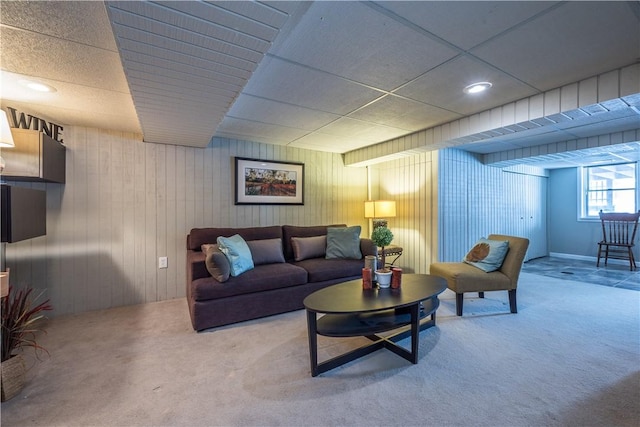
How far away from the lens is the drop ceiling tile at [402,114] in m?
2.61

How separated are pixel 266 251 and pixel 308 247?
60 cm

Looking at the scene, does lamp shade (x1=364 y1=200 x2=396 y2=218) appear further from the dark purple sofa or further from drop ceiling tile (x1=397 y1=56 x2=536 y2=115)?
drop ceiling tile (x1=397 y1=56 x2=536 y2=115)

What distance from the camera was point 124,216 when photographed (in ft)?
10.8

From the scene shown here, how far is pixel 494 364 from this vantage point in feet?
6.45

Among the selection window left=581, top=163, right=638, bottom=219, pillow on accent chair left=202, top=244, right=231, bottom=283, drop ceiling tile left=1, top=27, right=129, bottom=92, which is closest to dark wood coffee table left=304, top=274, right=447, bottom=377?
pillow on accent chair left=202, top=244, right=231, bottom=283

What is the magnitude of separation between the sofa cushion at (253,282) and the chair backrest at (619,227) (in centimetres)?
613

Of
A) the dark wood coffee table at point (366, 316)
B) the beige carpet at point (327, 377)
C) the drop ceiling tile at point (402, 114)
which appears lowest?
the beige carpet at point (327, 377)

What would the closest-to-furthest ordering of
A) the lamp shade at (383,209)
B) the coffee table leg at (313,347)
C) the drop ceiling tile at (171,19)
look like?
1. the drop ceiling tile at (171,19)
2. the coffee table leg at (313,347)
3. the lamp shade at (383,209)

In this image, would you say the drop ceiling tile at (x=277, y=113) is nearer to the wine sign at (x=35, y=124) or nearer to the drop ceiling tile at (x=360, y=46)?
the drop ceiling tile at (x=360, y=46)

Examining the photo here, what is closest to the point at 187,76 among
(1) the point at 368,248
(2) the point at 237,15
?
(2) the point at 237,15

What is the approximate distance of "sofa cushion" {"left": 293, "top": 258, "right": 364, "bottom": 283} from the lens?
323 centimetres

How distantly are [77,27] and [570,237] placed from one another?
332 inches

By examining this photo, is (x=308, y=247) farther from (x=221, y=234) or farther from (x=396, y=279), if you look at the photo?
(x=396, y=279)

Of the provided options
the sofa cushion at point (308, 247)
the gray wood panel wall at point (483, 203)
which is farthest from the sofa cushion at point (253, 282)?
the gray wood panel wall at point (483, 203)
